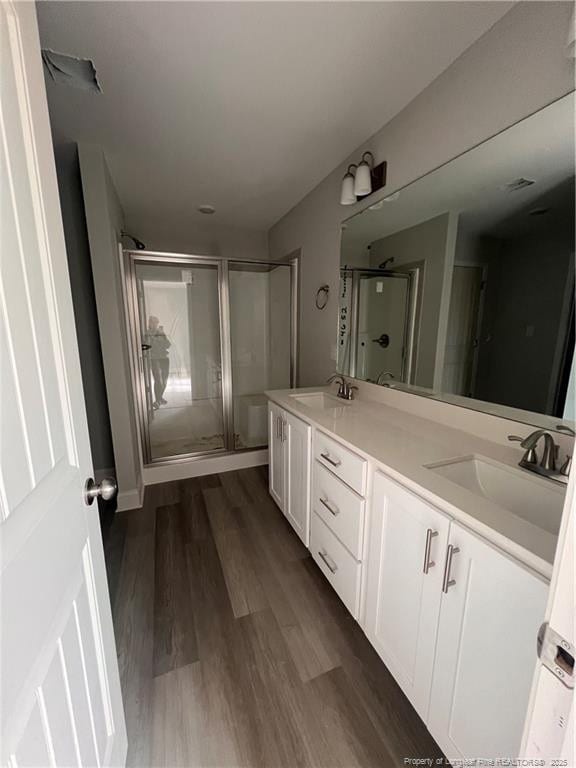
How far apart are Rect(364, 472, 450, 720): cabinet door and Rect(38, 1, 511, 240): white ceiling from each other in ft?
5.59

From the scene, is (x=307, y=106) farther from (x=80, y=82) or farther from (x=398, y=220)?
(x=80, y=82)

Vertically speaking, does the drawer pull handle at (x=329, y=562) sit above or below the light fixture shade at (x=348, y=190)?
below

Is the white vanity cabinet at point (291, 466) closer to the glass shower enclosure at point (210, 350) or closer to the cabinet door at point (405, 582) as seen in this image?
the cabinet door at point (405, 582)

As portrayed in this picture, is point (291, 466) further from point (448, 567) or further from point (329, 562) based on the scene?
point (448, 567)

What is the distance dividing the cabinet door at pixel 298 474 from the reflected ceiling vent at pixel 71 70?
1.88 meters

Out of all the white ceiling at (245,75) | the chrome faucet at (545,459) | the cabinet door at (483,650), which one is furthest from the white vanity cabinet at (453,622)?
the white ceiling at (245,75)

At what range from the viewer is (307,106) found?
157 cm

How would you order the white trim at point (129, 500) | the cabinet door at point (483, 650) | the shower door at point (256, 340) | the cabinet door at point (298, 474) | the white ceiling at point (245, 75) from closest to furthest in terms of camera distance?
1. the cabinet door at point (483, 650)
2. the white ceiling at point (245, 75)
3. the cabinet door at point (298, 474)
4. the white trim at point (129, 500)
5. the shower door at point (256, 340)

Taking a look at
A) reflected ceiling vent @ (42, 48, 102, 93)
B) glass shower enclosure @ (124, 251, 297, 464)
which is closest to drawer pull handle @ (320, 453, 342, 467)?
glass shower enclosure @ (124, 251, 297, 464)

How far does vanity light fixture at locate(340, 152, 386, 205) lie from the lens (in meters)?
1.73

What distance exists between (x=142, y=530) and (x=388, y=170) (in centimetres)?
271

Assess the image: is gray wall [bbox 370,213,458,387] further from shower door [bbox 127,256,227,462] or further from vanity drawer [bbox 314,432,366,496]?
shower door [bbox 127,256,227,462]

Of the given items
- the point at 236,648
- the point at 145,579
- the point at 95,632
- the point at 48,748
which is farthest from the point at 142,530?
the point at 48,748

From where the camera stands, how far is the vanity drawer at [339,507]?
126 centimetres
